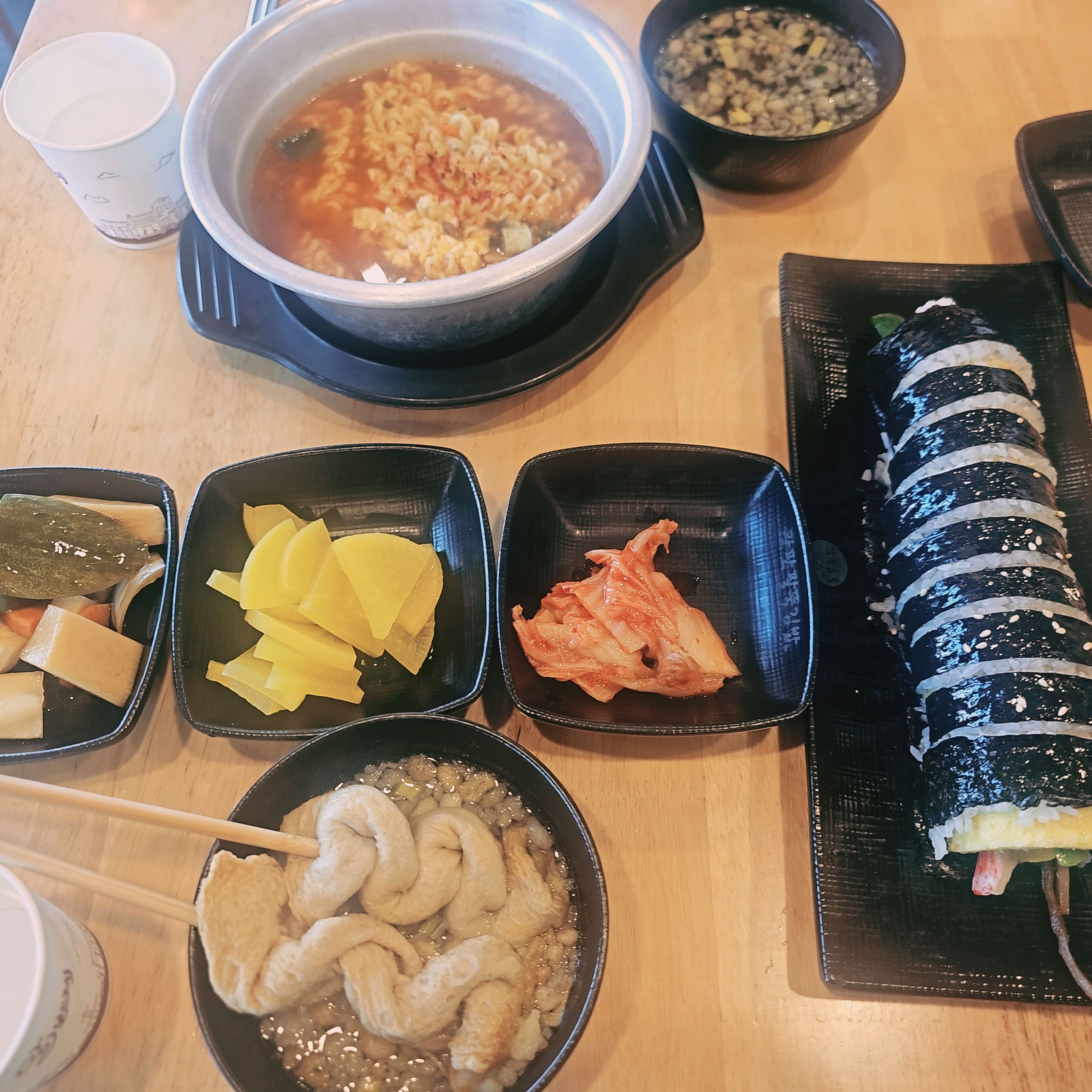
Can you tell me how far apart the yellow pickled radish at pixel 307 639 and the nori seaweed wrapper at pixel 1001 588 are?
110 cm

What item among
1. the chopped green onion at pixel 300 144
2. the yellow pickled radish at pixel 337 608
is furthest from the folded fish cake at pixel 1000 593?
the chopped green onion at pixel 300 144

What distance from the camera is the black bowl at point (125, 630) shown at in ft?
4.23

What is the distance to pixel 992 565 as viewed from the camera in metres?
1.41

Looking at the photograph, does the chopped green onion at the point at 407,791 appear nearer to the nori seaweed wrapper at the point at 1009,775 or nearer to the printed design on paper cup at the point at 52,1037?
the printed design on paper cup at the point at 52,1037

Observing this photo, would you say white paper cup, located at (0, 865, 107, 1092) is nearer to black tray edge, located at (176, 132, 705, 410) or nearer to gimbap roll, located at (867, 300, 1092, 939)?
black tray edge, located at (176, 132, 705, 410)

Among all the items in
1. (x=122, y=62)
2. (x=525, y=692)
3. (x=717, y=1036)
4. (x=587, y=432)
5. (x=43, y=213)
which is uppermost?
(x=122, y=62)

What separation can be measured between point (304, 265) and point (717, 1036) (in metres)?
1.69

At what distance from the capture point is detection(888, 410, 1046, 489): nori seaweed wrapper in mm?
1509

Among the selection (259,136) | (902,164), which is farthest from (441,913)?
(902,164)

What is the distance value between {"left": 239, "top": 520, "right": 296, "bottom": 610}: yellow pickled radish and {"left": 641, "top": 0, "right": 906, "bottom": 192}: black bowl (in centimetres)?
133

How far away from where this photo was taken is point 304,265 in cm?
164

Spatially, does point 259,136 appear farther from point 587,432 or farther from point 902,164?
point 902,164

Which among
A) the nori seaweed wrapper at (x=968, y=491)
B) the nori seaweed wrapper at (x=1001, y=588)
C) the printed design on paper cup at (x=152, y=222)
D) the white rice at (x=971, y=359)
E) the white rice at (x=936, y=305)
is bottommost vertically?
the nori seaweed wrapper at (x=1001, y=588)

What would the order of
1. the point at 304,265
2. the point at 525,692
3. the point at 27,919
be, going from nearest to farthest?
the point at 27,919
the point at 525,692
the point at 304,265
